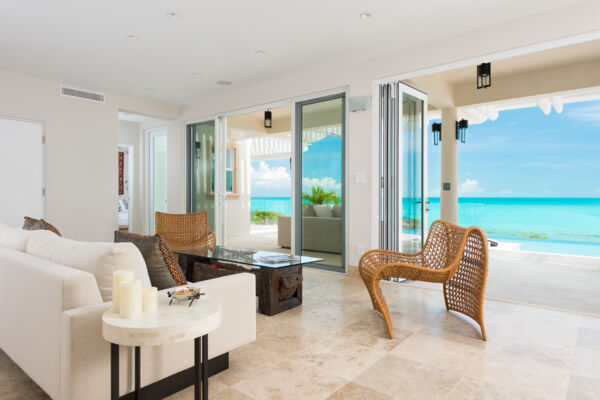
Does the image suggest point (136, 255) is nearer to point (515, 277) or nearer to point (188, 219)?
point (188, 219)

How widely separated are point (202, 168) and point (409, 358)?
5135 mm

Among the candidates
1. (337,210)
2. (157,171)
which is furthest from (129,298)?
(157,171)

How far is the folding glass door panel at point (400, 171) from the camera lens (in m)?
4.13

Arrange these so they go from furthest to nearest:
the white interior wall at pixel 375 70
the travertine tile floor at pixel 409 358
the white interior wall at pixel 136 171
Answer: the white interior wall at pixel 136 171 < the white interior wall at pixel 375 70 < the travertine tile floor at pixel 409 358

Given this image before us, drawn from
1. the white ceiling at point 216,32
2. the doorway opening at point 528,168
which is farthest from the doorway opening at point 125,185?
the doorway opening at point 528,168

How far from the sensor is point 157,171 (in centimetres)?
766

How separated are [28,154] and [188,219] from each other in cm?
256

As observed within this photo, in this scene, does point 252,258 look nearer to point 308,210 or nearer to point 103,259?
point 103,259

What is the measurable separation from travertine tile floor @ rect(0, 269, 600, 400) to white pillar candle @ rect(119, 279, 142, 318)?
67 cm

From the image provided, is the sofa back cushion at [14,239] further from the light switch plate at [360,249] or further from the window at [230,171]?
the window at [230,171]

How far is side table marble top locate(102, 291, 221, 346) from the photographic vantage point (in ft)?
3.98

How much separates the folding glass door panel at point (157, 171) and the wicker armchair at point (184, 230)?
3.25 m

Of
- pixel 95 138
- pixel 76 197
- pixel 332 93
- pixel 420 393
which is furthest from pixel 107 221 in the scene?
pixel 420 393

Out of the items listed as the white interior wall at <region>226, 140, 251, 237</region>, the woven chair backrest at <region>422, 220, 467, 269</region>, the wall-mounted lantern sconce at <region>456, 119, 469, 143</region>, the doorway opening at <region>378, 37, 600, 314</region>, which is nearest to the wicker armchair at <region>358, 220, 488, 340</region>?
the woven chair backrest at <region>422, 220, 467, 269</region>
